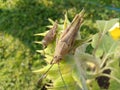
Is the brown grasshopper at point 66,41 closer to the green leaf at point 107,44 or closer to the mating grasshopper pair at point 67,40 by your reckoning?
the mating grasshopper pair at point 67,40

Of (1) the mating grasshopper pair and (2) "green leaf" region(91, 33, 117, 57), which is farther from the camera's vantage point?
(2) "green leaf" region(91, 33, 117, 57)

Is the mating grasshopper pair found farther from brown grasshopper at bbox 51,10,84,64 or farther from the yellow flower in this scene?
the yellow flower

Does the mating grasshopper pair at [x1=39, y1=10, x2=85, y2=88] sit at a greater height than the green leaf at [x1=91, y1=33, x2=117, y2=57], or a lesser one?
greater

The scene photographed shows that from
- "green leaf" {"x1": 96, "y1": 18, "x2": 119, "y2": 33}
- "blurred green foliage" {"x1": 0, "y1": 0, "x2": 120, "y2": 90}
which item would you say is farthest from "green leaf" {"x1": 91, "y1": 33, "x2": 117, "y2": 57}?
"blurred green foliage" {"x1": 0, "y1": 0, "x2": 120, "y2": 90}

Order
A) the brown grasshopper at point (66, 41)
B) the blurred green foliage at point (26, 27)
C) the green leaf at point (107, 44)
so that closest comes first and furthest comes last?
the brown grasshopper at point (66, 41), the green leaf at point (107, 44), the blurred green foliage at point (26, 27)

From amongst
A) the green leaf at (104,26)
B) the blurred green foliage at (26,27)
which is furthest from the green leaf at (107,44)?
the blurred green foliage at (26,27)

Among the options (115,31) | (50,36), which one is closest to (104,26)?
(115,31)

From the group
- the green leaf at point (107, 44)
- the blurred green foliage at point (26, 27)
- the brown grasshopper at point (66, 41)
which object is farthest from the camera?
the blurred green foliage at point (26, 27)

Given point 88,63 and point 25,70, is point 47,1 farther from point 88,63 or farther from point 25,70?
point 88,63

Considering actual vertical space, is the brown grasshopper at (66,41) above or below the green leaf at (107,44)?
above
